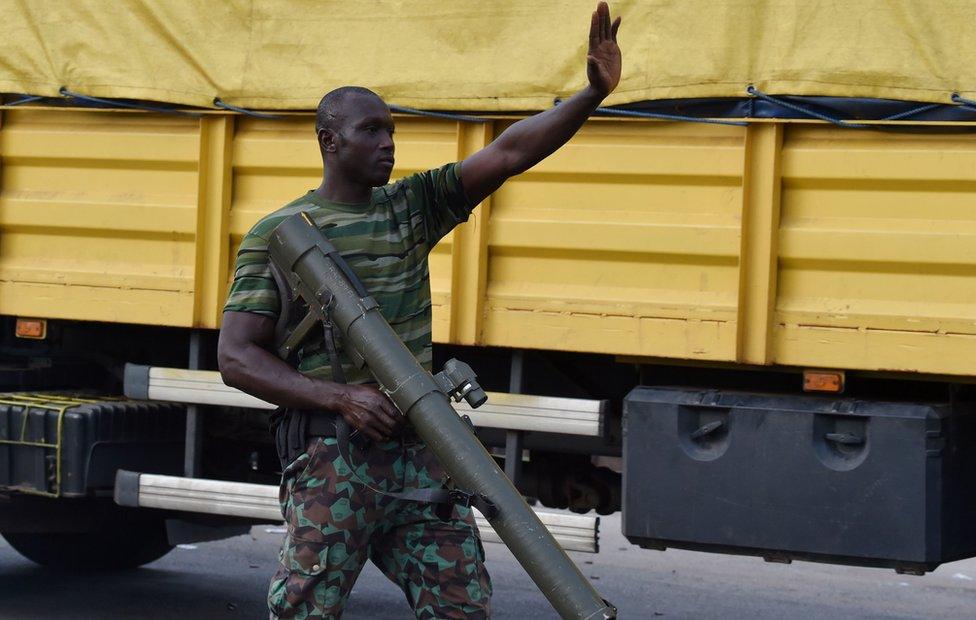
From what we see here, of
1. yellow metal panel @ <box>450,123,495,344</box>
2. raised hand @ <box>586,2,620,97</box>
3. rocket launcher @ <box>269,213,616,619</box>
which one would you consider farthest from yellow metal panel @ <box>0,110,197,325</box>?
raised hand @ <box>586,2,620,97</box>

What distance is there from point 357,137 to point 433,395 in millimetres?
658

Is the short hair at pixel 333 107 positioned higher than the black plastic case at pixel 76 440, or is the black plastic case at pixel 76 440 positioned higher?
the short hair at pixel 333 107

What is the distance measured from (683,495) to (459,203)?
1639 mm

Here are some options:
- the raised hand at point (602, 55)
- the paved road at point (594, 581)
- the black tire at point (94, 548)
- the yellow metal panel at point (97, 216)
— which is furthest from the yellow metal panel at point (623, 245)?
the black tire at point (94, 548)

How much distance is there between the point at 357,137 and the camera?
3.63m

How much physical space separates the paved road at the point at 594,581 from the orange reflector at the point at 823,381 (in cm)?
241

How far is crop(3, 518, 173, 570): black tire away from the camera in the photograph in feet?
24.2

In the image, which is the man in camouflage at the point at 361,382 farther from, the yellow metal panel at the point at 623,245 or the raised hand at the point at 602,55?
the yellow metal panel at the point at 623,245

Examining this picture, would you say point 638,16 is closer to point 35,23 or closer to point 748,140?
point 748,140

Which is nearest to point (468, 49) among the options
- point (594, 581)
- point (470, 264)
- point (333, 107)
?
point (470, 264)

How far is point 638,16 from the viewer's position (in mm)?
5051

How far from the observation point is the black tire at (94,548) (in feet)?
24.2

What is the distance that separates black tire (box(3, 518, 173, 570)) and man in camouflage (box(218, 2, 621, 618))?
12.8 feet

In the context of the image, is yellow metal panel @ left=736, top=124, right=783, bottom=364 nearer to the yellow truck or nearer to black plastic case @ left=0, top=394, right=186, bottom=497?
the yellow truck
